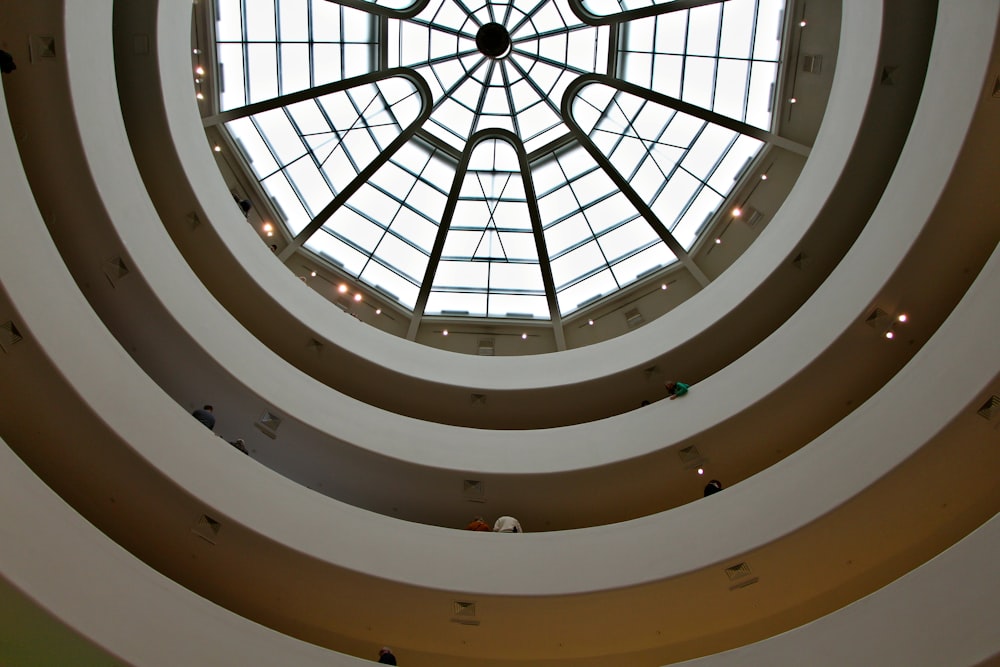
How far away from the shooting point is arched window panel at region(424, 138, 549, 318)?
17.6 m

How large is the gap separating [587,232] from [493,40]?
513 centimetres

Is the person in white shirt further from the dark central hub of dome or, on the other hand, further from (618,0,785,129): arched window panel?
the dark central hub of dome

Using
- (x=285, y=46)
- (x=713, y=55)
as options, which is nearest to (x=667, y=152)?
(x=713, y=55)

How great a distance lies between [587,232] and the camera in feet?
58.0

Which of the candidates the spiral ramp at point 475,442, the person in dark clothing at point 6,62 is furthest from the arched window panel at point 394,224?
the person in dark clothing at point 6,62

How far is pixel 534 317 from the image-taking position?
18.2m

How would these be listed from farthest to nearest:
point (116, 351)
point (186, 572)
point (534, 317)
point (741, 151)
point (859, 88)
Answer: point (534, 317)
point (741, 151)
point (859, 88)
point (186, 572)
point (116, 351)

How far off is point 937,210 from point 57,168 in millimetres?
13592

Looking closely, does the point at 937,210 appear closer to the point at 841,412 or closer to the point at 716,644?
the point at 841,412

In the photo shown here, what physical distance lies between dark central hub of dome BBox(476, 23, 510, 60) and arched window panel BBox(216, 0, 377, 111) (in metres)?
2.45

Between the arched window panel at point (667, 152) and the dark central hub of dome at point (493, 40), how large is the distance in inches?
83.9

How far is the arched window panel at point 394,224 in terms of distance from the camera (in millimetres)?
17125

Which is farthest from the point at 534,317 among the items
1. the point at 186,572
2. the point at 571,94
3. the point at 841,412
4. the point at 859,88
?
the point at 186,572

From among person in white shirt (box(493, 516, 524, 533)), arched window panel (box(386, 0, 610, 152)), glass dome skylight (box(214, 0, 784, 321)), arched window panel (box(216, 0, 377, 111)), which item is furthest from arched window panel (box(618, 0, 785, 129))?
person in white shirt (box(493, 516, 524, 533))
